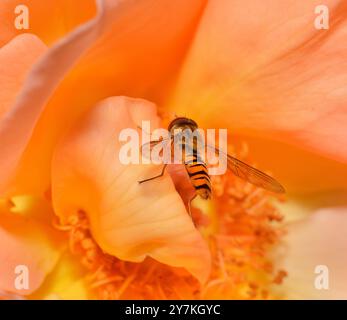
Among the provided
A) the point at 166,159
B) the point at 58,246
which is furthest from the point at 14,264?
the point at 166,159

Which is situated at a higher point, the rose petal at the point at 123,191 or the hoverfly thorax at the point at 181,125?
the hoverfly thorax at the point at 181,125

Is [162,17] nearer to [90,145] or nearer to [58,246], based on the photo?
[90,145]

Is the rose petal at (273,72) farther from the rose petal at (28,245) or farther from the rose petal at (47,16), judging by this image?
the rose petal at (28,245)

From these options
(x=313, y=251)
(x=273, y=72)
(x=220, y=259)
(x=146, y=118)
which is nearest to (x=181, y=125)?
(x=146, y=118)

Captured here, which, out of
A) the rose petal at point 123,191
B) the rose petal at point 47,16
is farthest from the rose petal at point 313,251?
the rose petal at point 47,16

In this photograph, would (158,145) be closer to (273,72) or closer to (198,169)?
(198,169)

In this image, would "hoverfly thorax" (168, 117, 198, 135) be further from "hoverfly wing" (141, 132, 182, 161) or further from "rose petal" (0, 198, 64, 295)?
"rose petal" (0, 198, 64, 295)
